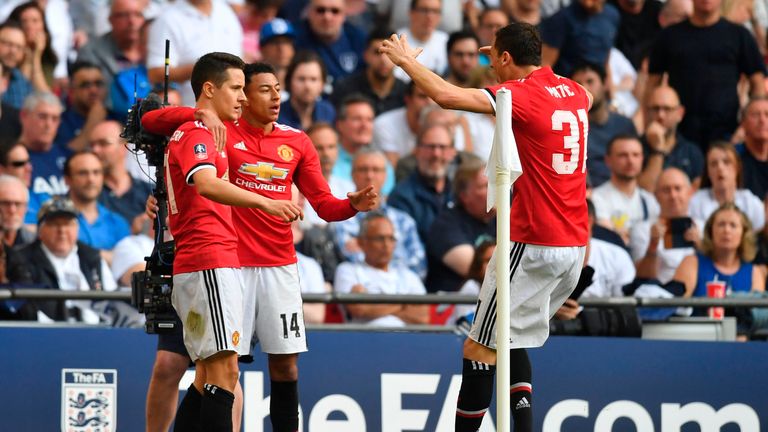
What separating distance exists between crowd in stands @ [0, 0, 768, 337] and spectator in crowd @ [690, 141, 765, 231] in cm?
2

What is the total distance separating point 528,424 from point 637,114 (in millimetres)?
7432

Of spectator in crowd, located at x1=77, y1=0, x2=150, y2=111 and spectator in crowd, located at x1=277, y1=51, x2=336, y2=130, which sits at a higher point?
spectator in crowd, located at x1=77, y1=0, x2=150, y2=111

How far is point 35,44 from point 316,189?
609 cm

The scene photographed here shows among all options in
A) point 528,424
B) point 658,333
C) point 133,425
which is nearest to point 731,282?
Result: point 658,333

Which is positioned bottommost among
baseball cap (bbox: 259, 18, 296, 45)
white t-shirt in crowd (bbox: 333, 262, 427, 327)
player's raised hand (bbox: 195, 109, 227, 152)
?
white t-shirt in crowd (bbox: 333, 262, 427, 327)

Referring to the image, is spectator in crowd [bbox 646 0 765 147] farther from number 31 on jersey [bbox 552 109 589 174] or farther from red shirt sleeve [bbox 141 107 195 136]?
red shirt sleeve [bbox 141 107 195 136]

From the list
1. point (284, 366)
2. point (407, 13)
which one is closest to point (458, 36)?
point (407, 13)

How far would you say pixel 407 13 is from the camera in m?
15.7

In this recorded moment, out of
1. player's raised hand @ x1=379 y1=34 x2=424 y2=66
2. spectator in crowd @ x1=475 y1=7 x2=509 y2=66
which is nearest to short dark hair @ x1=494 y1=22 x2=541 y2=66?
player's raised hand @ x1=379 y1=34 x2=424 y2=66

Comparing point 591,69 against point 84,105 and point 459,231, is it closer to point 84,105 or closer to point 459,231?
point 459,231

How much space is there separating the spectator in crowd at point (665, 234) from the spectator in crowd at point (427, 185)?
1674 mm

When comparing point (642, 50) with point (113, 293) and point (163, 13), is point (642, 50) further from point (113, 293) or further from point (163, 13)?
point (113, 293)

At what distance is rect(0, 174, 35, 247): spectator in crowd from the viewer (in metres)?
11.7

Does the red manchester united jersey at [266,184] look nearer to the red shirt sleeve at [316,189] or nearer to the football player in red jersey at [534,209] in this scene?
the red shirt sleeve at [316,189]
